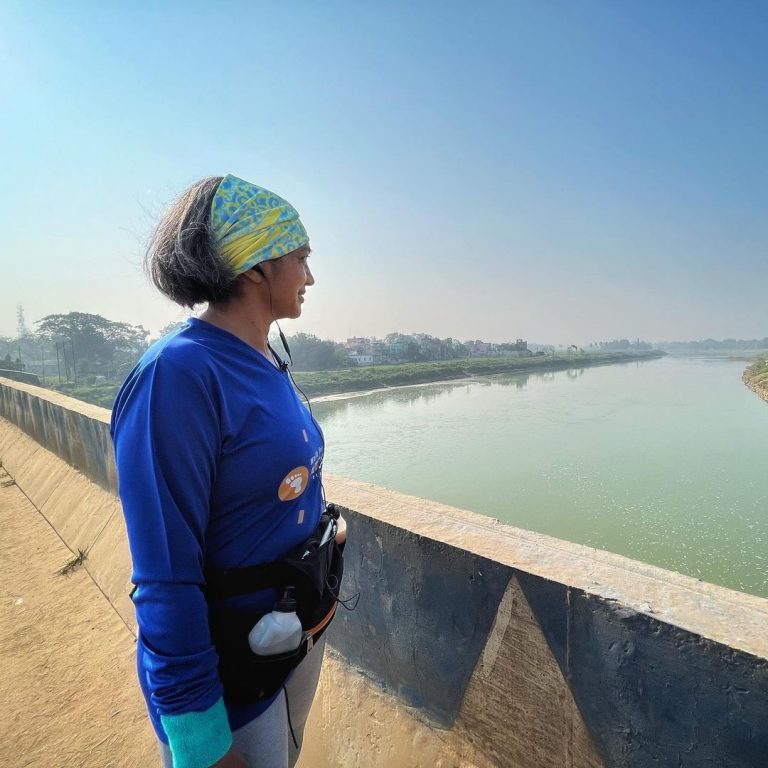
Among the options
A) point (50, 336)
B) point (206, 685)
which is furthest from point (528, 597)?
point (50, 336)

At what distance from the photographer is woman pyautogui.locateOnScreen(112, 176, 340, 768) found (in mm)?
694

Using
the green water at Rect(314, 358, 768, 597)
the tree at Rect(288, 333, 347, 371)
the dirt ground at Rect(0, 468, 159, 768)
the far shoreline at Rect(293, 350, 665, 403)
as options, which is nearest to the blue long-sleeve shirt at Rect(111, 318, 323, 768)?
the dirt ground at Rect(0, 468, 159, 768)

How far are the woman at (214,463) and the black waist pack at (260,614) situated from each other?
0.04 feet

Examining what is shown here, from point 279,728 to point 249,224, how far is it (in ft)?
3.50

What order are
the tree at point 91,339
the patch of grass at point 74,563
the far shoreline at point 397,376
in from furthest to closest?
1. the tree at point 91,339
2. the far shoreline at point 397,376
3. the patch of grass at point 74,563

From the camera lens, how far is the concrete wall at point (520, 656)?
990 millimetres

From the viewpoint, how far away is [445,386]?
127 feet

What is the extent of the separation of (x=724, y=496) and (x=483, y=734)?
1142 cm

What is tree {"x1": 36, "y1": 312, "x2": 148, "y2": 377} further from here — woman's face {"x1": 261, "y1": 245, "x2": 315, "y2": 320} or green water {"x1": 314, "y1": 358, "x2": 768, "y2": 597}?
woman's face {"x1": 261, "y1": 245, "x2": 315, "y2": 320}

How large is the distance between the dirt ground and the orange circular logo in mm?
1835

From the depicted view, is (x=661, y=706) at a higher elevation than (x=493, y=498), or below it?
higher

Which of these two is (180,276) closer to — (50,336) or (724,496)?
(724,496)

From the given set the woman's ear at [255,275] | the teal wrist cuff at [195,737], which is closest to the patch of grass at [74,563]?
the teal wrist cuff at [195,737]

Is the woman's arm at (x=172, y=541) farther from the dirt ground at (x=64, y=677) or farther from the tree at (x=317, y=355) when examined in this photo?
the tree at (x=317, y=355)
